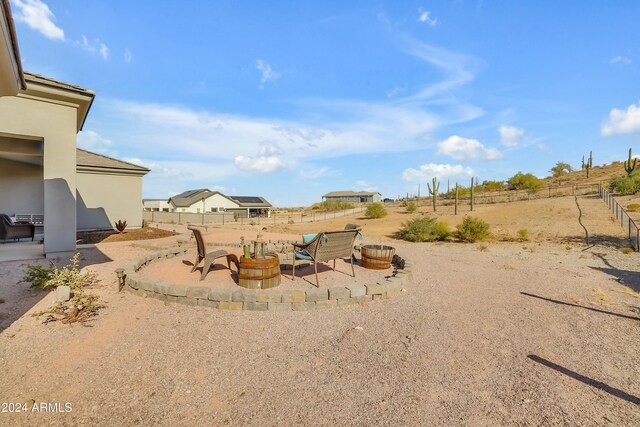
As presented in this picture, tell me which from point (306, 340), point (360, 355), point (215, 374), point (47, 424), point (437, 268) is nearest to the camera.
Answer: point (47, 424)

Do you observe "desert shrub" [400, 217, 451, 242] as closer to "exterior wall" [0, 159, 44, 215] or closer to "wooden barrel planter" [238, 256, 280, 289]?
"wooden barrel planter" [238, 256, 280, 289]

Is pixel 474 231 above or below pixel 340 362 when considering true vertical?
above

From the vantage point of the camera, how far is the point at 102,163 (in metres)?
15.2

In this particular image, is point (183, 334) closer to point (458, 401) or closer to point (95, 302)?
point (95, 302)

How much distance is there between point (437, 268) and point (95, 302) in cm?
697

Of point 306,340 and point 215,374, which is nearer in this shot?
point 215,374

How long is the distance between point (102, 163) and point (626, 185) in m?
38.2

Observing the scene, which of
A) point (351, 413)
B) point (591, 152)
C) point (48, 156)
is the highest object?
point (591, 152)

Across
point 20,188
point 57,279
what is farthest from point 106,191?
point 57,279

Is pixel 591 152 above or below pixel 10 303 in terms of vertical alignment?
above

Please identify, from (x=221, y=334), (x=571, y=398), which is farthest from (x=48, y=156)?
(x=571, y=398)

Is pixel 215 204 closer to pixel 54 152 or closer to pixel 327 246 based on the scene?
pixel 54 152

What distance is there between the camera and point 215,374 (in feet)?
8.94

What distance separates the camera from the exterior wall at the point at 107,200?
48.1 ft
